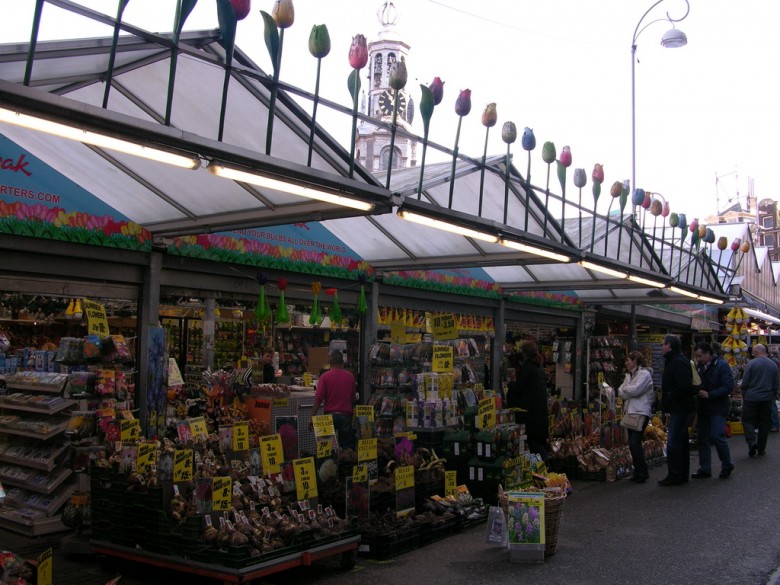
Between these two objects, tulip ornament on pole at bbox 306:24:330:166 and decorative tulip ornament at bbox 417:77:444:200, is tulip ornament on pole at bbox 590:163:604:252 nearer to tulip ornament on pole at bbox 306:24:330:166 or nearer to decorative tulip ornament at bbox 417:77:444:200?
decorative tulip ornament at bbox 417:77:444:200

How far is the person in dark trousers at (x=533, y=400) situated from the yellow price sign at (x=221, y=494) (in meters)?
4.38

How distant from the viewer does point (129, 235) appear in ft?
23.8

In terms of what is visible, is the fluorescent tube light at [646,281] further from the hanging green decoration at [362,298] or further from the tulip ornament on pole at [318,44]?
the tulip ornament on pole at [318,44]

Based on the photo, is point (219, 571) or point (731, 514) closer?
point (219, 571)

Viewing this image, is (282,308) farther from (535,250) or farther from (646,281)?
(646,281)

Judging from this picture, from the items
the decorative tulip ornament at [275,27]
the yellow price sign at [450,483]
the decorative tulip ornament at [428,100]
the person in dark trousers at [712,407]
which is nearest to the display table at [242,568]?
the yellow price sign at [450,483]

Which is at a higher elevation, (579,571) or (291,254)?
(291,254)

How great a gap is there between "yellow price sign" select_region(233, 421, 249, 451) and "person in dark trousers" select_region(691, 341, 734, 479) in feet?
21.0

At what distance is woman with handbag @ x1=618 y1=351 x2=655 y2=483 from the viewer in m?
9.31

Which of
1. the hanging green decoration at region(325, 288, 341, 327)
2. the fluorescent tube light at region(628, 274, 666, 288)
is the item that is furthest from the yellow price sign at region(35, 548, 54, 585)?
the fluorescent tube light at region(628, 274, 666, 288)

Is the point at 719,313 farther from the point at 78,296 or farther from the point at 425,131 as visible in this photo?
the point at 78,296

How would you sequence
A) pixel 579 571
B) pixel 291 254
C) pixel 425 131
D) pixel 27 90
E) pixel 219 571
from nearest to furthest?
1. pixel 27 90
2. pixel 219 571
3. pixel 579 571
4. pixel 425 131
5. pixel 291 254

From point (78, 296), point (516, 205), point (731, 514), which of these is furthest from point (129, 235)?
point (731, 514)

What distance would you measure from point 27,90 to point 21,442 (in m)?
4.57
